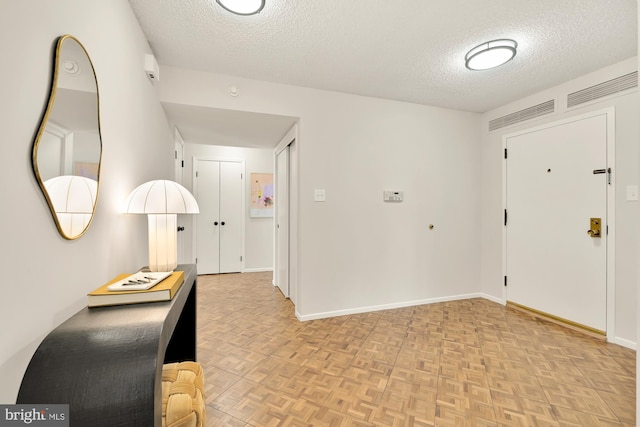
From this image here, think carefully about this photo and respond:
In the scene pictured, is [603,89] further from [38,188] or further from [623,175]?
[38,188]

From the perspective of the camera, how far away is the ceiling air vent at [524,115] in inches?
118

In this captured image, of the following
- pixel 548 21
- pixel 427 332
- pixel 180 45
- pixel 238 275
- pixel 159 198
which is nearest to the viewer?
pixel 159 198

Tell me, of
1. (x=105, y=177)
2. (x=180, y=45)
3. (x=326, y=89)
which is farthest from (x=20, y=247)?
(x=326, y=89)

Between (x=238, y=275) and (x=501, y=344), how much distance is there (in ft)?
13.4

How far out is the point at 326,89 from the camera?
3.02 m

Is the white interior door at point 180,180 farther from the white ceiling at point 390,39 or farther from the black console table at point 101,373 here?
the black console table at point 101,373

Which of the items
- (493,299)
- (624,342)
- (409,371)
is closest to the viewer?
(409,371)

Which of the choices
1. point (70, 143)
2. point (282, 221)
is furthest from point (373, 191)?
point (70, 143)

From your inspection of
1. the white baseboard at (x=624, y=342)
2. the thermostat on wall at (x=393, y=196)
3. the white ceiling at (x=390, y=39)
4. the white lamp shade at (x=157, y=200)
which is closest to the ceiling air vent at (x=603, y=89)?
the white ceiling at (x=390, y=39)

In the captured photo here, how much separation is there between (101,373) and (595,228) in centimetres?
378

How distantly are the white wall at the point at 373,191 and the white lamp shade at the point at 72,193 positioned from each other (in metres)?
1.73

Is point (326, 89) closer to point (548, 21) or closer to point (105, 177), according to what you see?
point (548, 21)

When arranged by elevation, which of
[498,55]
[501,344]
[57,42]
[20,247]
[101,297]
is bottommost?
[501,344]

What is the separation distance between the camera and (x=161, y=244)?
4.98 feet
